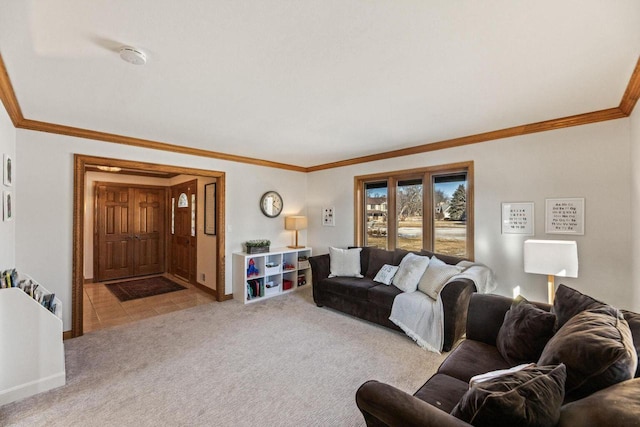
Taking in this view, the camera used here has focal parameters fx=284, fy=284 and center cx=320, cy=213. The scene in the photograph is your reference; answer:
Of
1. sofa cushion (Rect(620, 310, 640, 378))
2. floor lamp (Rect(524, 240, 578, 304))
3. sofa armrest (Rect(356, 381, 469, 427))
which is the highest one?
floor lamp (Rect(524, 240, 578, 304))

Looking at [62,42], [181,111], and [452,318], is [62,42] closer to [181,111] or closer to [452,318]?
[181,111]

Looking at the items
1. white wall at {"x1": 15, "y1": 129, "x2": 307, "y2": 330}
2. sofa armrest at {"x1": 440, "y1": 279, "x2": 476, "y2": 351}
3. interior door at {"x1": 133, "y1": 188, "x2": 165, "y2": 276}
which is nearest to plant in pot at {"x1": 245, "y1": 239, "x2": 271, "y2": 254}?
white wall at {"x1": 15, "y1": 129, "x2": 307, "y2": 330}

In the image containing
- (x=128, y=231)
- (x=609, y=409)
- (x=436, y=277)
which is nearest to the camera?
(x=609, y=409)

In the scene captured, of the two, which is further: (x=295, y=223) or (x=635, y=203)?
(x=295, y=223)

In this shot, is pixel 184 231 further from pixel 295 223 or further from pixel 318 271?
pixel 318 271

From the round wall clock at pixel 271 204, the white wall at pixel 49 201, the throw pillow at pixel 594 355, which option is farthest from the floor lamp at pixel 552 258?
the white wall at pixel 49 201

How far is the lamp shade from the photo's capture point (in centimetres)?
528

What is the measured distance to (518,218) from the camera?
10.6 feet

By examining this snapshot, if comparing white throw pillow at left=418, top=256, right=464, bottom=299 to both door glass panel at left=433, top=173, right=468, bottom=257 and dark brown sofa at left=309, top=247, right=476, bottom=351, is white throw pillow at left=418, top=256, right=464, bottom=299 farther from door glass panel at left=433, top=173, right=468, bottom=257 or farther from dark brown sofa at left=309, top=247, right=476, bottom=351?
door glass panel at left=433, top=173, right=468, bottom=257

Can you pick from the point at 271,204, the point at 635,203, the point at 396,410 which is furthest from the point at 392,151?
the point at 396,410

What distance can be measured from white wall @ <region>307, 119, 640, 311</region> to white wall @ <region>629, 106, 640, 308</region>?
0.07 m

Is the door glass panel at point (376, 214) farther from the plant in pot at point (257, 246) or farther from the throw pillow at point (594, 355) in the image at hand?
the throw pillow at point (594, 355)

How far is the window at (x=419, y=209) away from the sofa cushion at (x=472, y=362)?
1.83 meters

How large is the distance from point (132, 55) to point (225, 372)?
2506mm
